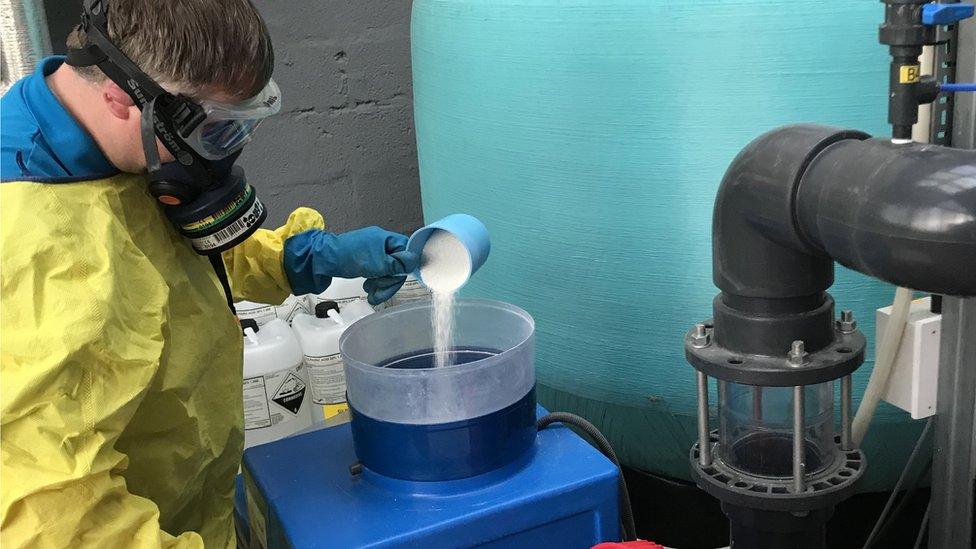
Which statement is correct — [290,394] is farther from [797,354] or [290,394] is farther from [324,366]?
[797,354]

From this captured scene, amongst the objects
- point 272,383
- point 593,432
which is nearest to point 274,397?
point 272,383

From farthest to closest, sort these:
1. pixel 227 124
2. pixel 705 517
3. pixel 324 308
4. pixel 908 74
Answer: pixel 324 308
pixel 705 517
pixel 227 124
pixel 908 74

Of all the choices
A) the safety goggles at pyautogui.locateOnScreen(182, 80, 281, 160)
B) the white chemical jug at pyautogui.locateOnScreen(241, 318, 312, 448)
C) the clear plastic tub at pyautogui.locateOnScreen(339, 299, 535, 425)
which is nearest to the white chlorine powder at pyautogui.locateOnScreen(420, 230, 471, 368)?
the clear plastic tub at pyautogui.locateOnScreen(339, 299, 535, 425)

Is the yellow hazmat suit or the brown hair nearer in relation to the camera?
the yellow hazmat suit

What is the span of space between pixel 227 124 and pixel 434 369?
1.24ft

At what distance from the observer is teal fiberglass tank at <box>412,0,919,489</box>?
126 centimetres

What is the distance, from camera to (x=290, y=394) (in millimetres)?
1902

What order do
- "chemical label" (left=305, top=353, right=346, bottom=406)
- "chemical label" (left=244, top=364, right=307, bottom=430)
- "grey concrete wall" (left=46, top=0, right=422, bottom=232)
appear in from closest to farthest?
"chemical label" (left=244, top=364, right=307, bottom=430)
"chemical label" (left=305, top=353, right=346, bottom=406)
"grey concrete wall" (left=46, top=0, right=422, bottom=232)

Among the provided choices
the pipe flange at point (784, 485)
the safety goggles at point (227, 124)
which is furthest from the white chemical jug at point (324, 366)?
the pipe flange at point (784, 485)

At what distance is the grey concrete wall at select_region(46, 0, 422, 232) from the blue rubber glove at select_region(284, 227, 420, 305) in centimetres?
86

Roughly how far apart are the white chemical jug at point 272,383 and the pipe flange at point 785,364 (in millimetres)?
1119

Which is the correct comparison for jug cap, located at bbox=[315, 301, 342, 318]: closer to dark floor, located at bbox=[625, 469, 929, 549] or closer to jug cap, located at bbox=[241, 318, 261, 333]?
jug cap, located at bbox=[241, 318, 261, 333]

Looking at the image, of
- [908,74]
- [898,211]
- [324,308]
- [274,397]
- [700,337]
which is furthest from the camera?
[324,308]

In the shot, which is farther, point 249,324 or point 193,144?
point 249,324
